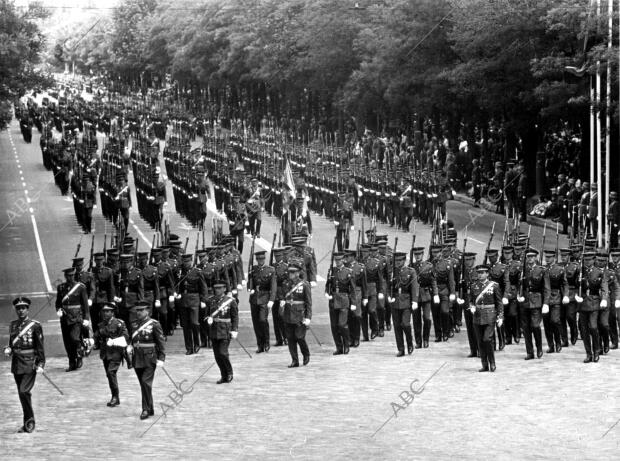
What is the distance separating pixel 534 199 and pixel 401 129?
21751 millimetres

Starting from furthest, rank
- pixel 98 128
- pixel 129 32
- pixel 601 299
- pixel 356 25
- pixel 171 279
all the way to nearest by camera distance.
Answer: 1. pixel 129 32
2. pixel 98 128
3. pixel 356 25
4. pixel 171 279
5. pixel 601 299

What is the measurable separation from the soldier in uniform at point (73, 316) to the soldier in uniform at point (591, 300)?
7259 millimetres

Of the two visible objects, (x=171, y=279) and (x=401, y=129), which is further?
(x=401, y=129)

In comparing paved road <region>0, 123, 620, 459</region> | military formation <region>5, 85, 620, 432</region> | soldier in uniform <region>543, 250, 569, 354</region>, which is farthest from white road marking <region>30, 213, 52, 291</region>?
soldier in uniform <region>543, 250, 569, 354</region>

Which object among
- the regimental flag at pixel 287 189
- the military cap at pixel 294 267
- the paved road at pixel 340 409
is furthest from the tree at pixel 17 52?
the military cap at pixel 294 267

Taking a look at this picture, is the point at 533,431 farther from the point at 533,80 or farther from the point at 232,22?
the point at 232,22

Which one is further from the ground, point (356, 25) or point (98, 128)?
point (356, 25)

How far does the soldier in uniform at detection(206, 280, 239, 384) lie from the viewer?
826 inches

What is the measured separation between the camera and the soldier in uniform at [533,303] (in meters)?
22.6

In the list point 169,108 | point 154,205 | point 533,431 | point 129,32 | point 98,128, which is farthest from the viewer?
point 129,32

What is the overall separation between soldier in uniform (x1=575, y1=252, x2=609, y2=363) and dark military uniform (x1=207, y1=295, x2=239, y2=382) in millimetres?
5168

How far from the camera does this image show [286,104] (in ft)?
283

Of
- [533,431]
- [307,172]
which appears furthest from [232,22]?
[533,431]

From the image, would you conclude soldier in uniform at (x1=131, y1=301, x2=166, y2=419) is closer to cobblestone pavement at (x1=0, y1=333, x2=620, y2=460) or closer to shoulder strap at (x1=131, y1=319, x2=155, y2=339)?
shoulder strap at (x1=131, y1=319, x2=155, y2=339)
